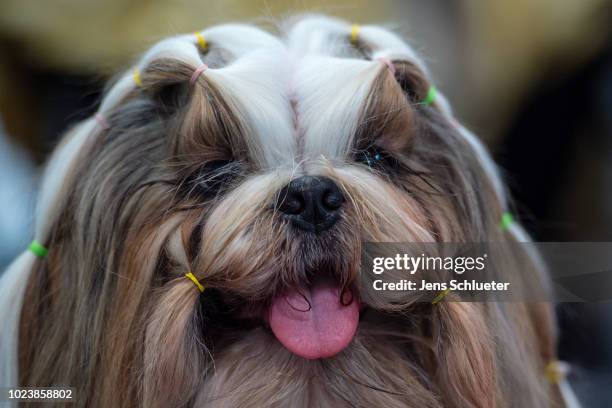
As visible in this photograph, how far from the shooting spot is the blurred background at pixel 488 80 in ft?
7.00

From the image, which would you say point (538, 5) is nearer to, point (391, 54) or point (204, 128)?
point (391, 54)

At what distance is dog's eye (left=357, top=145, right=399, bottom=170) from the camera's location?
124 centimetres

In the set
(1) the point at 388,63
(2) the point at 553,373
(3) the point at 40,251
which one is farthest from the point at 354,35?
(2) the point at 553,373

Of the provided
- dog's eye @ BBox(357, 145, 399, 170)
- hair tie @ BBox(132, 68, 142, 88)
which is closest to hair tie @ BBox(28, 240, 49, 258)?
hair tie @ BBox(132, 68, 142, 88)

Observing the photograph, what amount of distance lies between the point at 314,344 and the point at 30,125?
172 centimetres

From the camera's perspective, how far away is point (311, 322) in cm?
114

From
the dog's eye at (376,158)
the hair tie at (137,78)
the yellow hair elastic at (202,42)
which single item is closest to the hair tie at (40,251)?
the hair tie at (137,78)

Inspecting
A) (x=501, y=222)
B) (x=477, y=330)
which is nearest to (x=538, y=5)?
(x=501, y=222)

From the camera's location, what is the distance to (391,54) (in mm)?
1343

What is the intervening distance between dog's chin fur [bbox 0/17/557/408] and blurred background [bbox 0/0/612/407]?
0.66 metres

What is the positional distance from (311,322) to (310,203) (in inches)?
8.5

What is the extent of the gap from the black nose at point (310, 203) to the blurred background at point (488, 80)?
1035 millimetres

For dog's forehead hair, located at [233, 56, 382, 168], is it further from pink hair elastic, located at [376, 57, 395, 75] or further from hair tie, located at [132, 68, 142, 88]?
hair tie, located at [132, 68, 142, 88]

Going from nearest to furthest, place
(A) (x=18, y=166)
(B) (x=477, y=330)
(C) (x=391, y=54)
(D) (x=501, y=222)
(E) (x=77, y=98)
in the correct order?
(B) (x=477, y=330)
(C) (x=391, y=54)
(D) (x=501, y=222)
(A) (x=18, y=166)
(E) (x=77, y=98)
